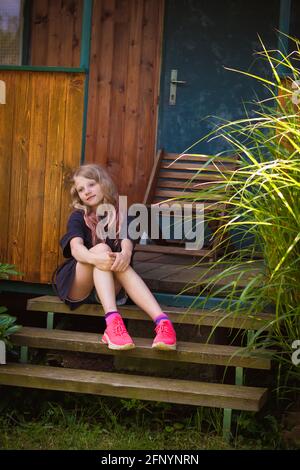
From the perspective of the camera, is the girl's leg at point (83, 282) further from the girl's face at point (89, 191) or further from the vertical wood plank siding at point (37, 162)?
the vertical wood plank siding at point (37, 162)

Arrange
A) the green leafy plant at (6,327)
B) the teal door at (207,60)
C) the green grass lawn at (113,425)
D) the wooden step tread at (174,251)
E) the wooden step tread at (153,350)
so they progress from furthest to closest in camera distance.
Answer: the teal door at (207,60) < the wooden step tread at (174,251) < the green leafy plant at (6,327) < the wooden step tread at (153,350) < the green grass lawn at (113,425)

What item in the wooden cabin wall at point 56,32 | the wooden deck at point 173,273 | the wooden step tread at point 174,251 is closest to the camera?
the wooden deck at point 173,273

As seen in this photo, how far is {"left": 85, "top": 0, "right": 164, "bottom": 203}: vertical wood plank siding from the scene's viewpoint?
6121 mm

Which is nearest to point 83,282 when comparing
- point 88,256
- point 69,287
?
point 69,287

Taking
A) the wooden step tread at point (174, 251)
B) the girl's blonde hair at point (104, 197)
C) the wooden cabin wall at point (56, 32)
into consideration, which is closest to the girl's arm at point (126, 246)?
the girl's blonde hair at point (104, 197)

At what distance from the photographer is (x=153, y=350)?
137 inches

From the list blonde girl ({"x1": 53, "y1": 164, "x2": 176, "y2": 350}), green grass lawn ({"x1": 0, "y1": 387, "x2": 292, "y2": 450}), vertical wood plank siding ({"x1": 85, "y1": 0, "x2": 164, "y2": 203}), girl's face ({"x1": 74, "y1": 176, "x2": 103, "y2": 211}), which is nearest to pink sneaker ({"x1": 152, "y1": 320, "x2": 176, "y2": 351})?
blonde girl ({"x1": 53, "y1": 164, "x2": 176, "y2": 350})

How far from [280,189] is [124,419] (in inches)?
51.9

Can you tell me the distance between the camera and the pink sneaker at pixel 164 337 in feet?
11.2

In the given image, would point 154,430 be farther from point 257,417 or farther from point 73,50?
point 73,50

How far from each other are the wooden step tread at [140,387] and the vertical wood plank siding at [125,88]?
2871mm

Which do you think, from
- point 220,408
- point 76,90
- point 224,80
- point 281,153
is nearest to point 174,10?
point 224,80
